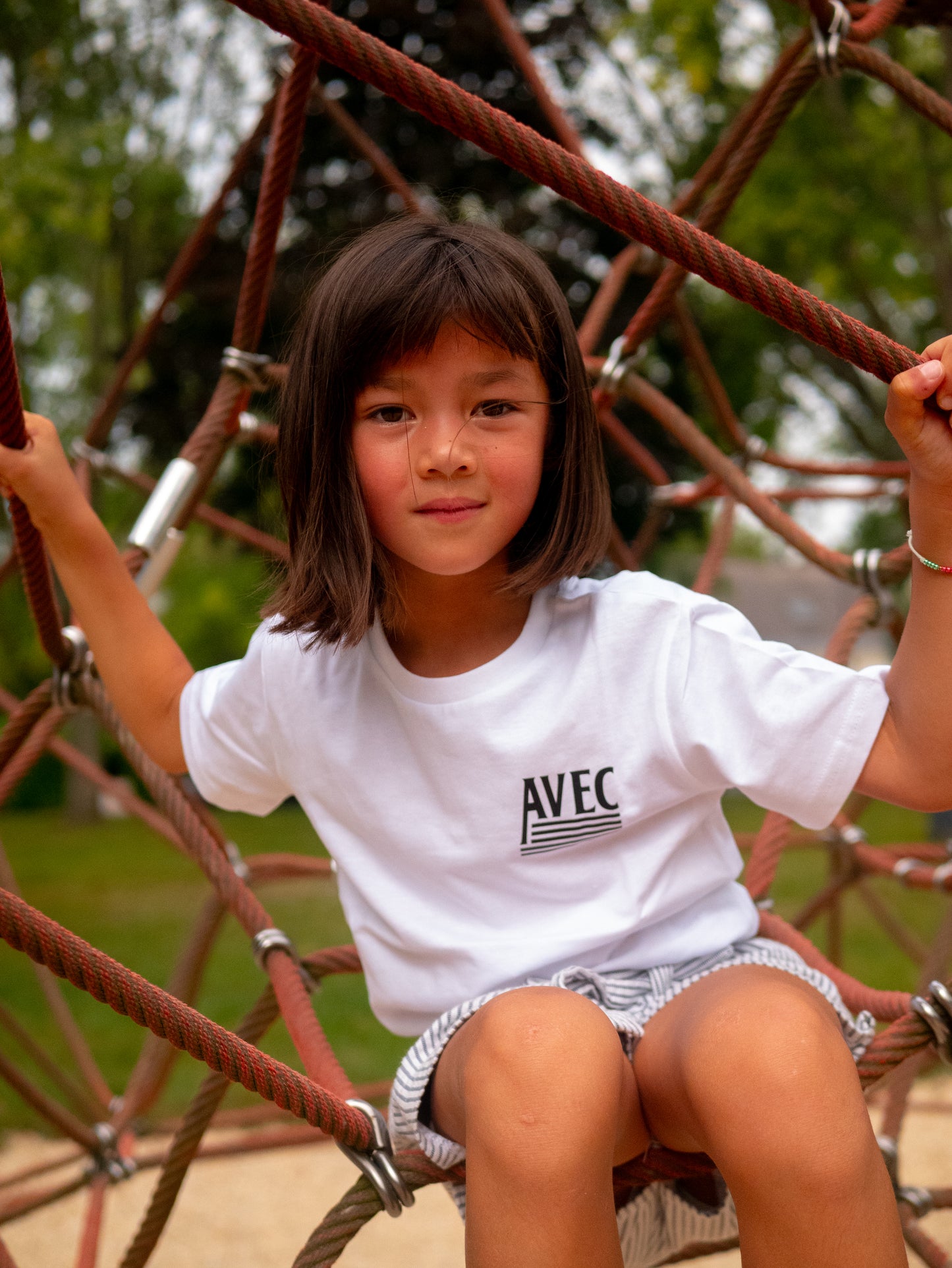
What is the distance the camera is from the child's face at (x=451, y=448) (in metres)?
0.77

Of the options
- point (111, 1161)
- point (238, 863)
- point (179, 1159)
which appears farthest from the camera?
point (238, 863)

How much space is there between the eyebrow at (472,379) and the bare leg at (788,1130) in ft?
1.22

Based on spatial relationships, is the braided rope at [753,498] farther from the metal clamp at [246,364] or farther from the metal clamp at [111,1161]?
the metal clamp at [111,1161]

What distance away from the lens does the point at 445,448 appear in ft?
2.47

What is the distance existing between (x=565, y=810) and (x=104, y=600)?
14.3 inches

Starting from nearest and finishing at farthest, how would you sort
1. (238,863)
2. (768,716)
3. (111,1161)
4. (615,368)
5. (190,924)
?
(768,716)
(615,368)
(111,1161)
(238,863)
(190,924)

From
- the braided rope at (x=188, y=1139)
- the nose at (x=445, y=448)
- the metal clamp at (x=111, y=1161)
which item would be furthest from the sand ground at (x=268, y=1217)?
the nose at (x=445, y=448)

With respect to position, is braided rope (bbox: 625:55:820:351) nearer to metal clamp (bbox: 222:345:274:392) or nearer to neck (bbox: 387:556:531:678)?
metal clamp (bbox: 222:345:274:392)

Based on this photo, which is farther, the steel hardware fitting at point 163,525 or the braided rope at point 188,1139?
the steel hardware fitting at point 163,525

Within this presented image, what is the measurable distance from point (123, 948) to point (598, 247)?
9.78ft

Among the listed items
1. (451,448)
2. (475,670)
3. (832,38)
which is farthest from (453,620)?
(832,38)

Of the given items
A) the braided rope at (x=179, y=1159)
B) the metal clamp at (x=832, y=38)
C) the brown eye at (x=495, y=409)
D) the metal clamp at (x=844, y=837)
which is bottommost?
the braided rope at (x=179, y=1159)

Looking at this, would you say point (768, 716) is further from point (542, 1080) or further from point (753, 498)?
point (753, 498)

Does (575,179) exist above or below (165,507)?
above
